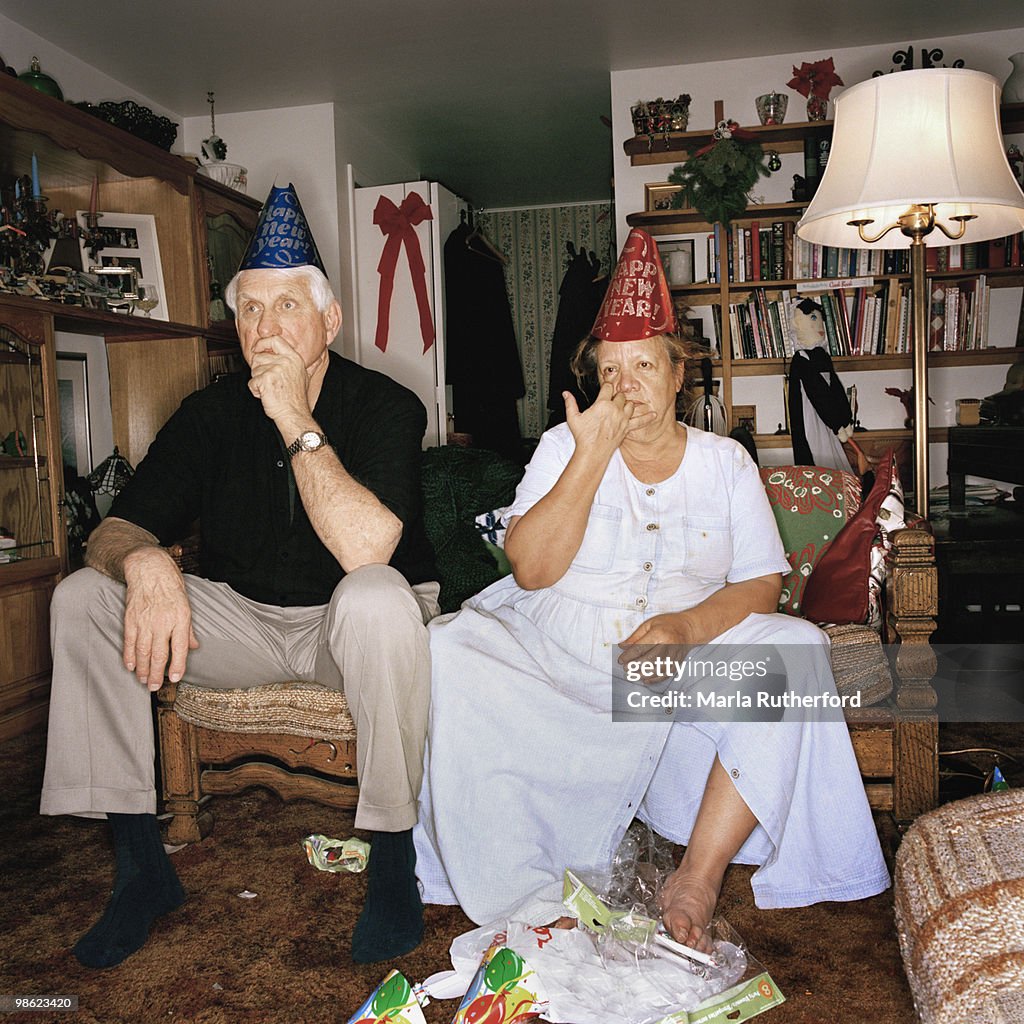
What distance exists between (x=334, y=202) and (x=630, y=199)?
1462mm

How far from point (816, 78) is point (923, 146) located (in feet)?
8.03

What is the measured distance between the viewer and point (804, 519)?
223 centimetres

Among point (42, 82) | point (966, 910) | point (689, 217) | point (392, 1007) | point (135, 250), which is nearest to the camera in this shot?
point (966, 910)

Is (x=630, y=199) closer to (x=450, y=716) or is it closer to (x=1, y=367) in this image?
(x=1, y=367)

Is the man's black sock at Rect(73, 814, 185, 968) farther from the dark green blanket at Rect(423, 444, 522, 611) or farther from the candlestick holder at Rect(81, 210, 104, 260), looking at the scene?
the candlestick holder at Rect(81, 210, 104, 260)

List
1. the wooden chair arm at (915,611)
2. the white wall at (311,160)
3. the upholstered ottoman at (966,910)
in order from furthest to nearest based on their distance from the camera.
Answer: the white wall at (311,160) → the wooden chair arm at (915,611) → the upholstered ottoman at (966,910)

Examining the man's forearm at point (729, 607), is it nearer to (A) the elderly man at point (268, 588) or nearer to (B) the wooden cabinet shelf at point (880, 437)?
(A) the elderly man at point (268, 588)

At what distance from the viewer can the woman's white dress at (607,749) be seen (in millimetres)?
1601

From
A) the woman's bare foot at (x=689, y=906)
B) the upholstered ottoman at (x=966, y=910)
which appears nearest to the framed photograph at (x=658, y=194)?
the woman's bare foot at (x=689, y=906)

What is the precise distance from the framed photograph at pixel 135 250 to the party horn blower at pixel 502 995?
292cm

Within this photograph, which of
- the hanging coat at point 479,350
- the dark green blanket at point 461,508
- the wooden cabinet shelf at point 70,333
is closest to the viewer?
the dark green blanket at point 461,508

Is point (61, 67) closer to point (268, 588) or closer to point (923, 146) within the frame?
point (268, 588)

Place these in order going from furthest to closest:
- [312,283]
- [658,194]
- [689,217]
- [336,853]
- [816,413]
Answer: [658,194], [689,217], [816,413], [312,283], [336,853]

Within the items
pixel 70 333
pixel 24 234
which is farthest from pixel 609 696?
pixel 70 333
